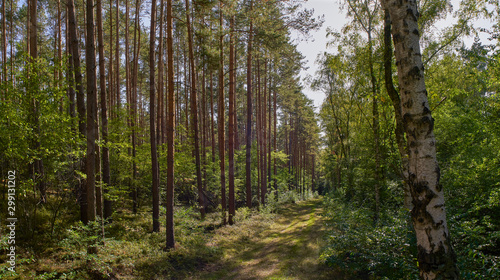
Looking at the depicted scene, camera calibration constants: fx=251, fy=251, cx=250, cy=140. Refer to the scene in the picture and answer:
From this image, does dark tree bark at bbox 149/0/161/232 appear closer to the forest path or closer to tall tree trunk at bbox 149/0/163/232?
tall tree trunk at bbox 149/0/163/232

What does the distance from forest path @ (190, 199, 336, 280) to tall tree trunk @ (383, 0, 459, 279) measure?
16.0 feet

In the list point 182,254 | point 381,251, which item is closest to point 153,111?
point 182,254

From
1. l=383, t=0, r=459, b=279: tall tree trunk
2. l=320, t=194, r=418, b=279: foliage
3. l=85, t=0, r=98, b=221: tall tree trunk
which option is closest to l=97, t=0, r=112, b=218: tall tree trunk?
l=85, t=0, r=98, b=221: tall tree trunk

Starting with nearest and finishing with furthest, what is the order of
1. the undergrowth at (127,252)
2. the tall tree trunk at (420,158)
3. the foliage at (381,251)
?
the tall tree trunk at (420,158) → the foliage at (381,251) → the undergrowth at (127,252)

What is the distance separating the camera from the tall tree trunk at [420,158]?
266 centimetres

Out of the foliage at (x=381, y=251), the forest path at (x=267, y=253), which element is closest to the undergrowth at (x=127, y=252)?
the forest path at (x=267, y=253)

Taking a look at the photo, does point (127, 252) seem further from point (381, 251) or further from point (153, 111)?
point (381, 251)

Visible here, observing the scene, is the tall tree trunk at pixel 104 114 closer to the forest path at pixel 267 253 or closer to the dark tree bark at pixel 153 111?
the dark tree bark at pixel 153 111

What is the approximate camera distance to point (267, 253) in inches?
384

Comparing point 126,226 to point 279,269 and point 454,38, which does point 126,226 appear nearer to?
point 279,269

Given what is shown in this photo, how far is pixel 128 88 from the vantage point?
16891mm

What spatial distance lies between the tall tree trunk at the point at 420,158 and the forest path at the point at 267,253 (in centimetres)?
488

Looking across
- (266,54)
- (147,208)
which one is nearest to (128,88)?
(147,208)

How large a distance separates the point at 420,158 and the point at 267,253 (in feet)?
26.9
